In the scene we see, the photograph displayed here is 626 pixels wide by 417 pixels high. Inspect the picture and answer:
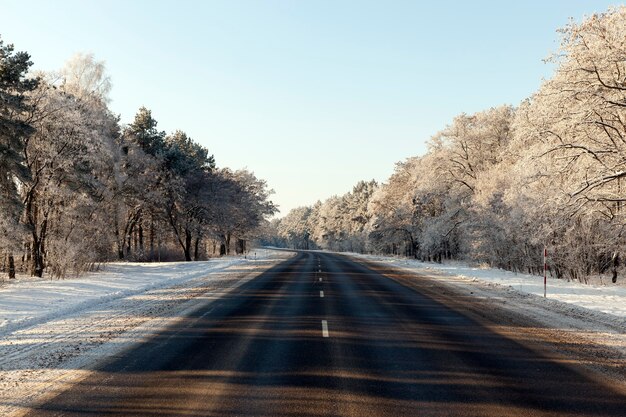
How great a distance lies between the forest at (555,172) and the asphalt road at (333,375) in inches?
366

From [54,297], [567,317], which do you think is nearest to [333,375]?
[567,317]

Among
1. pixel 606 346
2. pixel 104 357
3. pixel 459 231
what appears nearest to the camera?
pixel 104 357

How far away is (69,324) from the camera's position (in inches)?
417

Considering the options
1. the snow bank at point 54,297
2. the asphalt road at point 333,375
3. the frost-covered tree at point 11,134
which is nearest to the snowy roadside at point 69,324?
the snow bank at point 54,297

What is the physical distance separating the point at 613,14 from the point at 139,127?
43.5 m

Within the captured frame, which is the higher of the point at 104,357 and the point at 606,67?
the point at 606,67

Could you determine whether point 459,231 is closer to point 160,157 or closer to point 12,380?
point 160,157

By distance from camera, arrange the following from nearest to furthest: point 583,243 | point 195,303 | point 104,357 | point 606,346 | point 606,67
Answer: point 104,357 → point 606,346 → point 195,303 → point 606,67 → point 583,243

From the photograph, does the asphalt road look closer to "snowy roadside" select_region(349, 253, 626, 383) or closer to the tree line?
"snowy roadside" select_region(349, 253, 626, 383)

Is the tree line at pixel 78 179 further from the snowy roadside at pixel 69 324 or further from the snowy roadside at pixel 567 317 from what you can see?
the snowy roadside at pixel 567 317

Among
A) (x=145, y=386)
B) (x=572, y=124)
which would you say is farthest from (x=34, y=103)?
(x=572, y=124)

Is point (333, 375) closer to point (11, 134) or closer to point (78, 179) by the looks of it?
point (11, 134)

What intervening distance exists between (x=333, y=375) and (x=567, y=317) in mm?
7821

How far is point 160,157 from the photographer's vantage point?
45.2 meters
